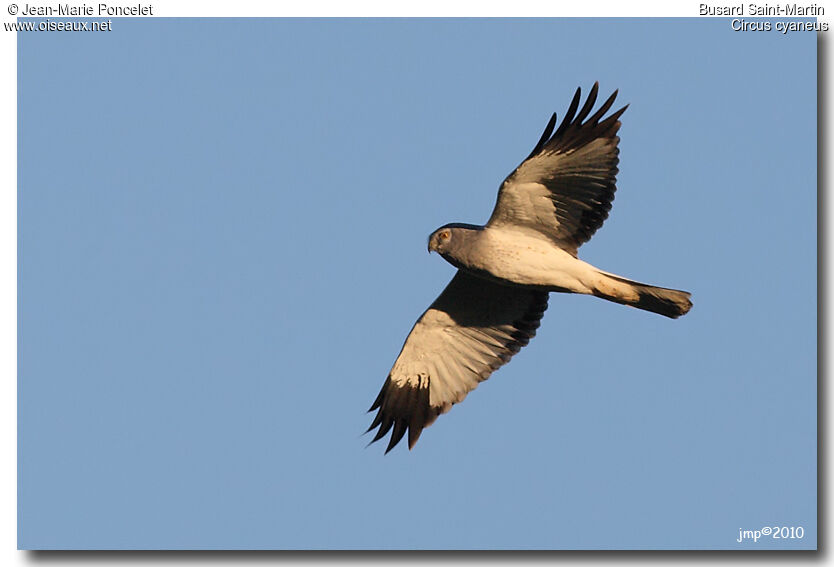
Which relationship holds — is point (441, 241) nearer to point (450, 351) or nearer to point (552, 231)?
point (552, 231)

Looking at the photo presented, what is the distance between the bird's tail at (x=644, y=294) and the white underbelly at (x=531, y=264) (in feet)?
0.50

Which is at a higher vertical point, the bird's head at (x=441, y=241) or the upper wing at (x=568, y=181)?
the upper wing at (x=568, y=181)

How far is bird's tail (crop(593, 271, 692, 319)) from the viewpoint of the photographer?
11.0 metres

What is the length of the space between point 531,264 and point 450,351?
1.94 m

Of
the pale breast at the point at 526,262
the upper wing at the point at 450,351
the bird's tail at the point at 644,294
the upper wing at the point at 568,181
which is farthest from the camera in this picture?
the upper wing at the point at 450,351

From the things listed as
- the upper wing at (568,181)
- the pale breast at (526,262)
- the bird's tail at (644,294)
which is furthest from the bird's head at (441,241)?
the bird's tail at (644,294)

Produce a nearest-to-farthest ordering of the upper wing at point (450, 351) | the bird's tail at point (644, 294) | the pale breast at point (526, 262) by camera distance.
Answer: the bird's tail at point (644, 294) → the pale breast at point (526, 262) → the upper wing at point (450, 351)

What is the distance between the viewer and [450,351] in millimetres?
12703

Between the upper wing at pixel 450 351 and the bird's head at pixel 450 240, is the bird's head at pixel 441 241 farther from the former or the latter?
the upper wing at pixel 450 351

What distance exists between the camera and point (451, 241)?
11.1m

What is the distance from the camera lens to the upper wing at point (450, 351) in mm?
12500

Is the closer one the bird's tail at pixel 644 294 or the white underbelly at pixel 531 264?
the bird's tail at pixel 644 294

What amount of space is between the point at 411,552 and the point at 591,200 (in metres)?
3.85

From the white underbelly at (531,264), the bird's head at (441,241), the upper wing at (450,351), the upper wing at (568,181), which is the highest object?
the upper wing at (568,181)
